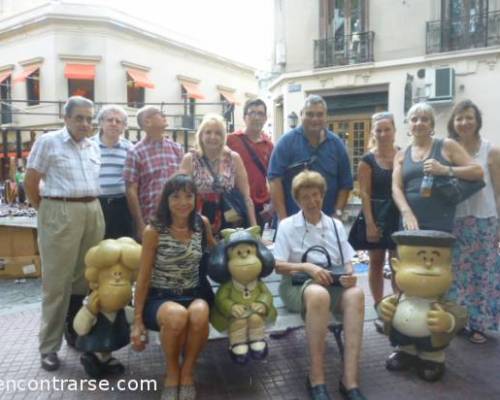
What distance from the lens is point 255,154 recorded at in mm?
4418

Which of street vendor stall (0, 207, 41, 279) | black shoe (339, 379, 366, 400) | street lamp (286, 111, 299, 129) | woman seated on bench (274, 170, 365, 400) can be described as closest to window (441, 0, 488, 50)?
street lamp (286, 111, 299, 129)

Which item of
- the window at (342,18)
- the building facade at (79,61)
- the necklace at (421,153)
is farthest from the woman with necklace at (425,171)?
the building facade at (79,61)

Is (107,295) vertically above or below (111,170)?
below

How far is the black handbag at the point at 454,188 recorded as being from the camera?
341 cm

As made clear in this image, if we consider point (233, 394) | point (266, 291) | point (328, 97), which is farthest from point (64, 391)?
point (328, 97)

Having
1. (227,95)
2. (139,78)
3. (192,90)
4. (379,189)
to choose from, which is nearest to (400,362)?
(379,189)

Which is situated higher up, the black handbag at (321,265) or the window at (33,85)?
the window at (33,85)

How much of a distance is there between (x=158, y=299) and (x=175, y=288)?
126 mm

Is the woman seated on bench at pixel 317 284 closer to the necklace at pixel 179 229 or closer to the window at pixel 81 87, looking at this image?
the necklace at pixel 179 229

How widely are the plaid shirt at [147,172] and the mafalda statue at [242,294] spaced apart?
1.05 metres

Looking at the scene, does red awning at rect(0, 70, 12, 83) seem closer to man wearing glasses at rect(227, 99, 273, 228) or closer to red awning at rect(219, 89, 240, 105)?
red awning at rect(219, 89, 240, 105)

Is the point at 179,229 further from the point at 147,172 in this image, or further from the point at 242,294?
the point at 147,172

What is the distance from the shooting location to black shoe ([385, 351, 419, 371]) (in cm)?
329

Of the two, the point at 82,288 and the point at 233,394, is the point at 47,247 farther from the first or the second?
the point at 233,394
